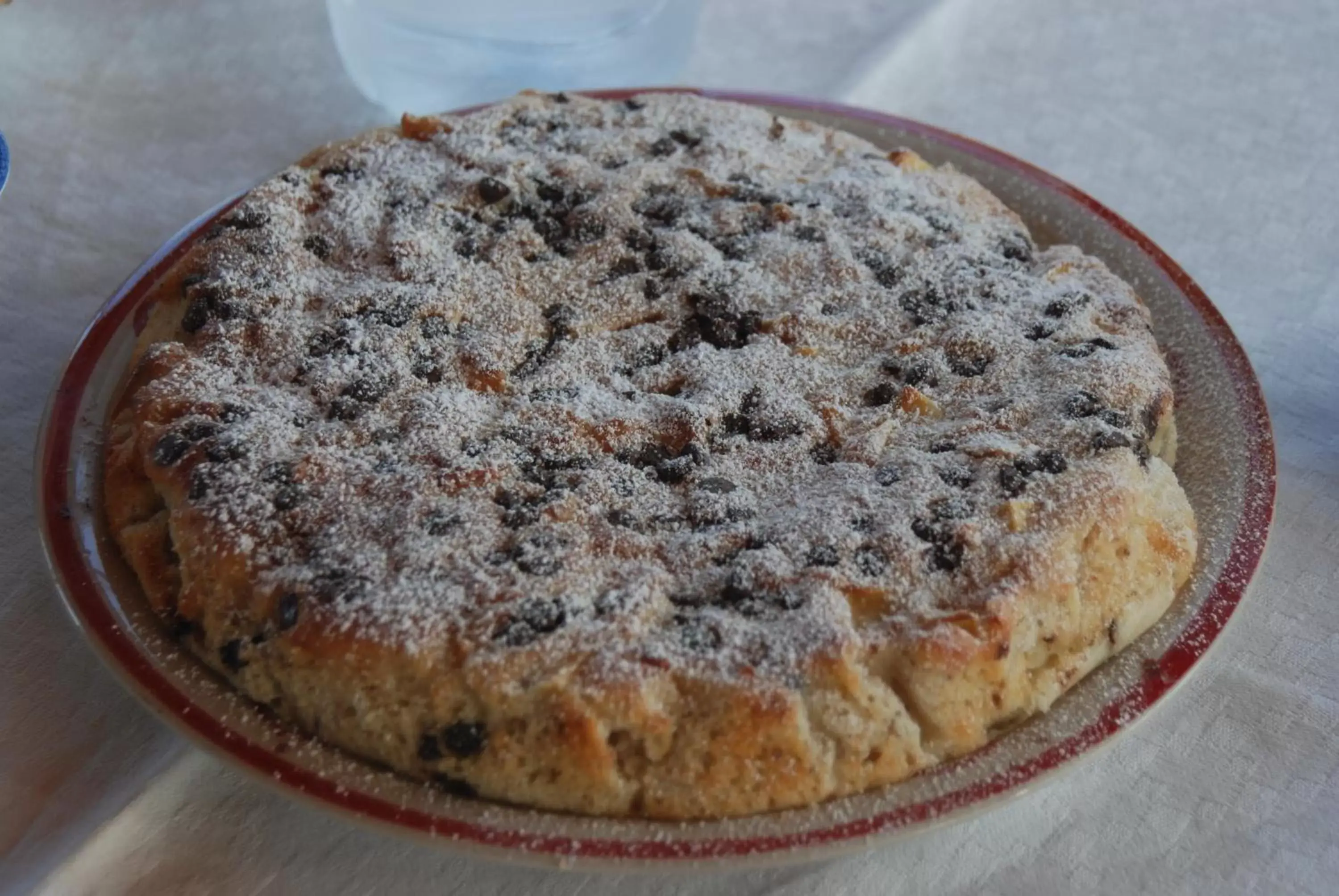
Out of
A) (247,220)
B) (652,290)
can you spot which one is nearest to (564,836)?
(652,290)

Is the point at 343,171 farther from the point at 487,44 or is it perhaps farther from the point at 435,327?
the point at 487,44

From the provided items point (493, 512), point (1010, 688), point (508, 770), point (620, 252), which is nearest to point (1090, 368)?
point (1010, 688)

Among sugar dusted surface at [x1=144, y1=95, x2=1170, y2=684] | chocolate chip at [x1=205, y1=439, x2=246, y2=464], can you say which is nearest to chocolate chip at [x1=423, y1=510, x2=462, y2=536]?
sugar dusted surface at [x1=144, y1=95, x2=1170, y2=684]

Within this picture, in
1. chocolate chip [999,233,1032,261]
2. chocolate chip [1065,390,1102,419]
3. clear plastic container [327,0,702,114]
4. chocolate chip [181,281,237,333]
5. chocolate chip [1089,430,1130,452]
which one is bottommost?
chocolate chip [1089,430,1130,452]

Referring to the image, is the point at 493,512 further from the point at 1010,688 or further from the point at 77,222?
the point at 77,222

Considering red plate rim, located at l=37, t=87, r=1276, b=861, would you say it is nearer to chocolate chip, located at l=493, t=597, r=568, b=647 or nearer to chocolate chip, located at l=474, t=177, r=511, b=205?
chocolate chip, located at l=493, t=597, r=568, b=647

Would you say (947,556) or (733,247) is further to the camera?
(733,247)

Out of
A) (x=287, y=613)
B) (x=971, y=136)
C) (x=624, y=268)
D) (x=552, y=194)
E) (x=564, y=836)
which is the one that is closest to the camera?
(x=564, y=836)

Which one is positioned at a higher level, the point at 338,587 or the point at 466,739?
the point at 338,587
